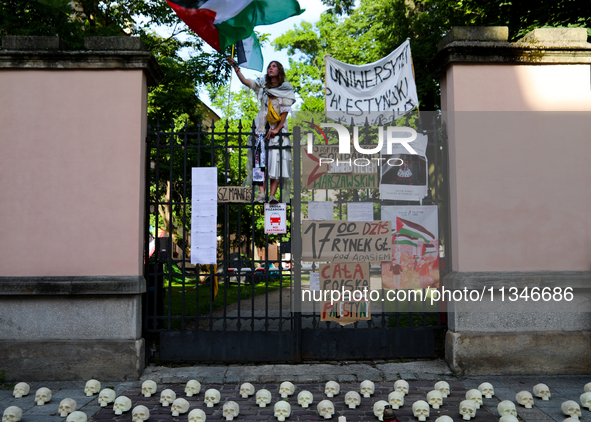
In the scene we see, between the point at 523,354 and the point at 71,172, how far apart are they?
592 cm

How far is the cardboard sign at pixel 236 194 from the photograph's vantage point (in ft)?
20.0

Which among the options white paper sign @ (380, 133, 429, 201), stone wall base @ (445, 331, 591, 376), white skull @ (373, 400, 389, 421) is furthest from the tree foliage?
white skull @ (373, 400, 389, 421)

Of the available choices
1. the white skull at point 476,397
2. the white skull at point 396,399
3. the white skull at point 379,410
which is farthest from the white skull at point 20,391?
the white skull at point 476,397

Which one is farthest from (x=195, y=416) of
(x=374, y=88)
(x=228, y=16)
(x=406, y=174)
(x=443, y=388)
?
(x=228, y=16)

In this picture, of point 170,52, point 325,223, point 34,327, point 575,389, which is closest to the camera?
point 575,389

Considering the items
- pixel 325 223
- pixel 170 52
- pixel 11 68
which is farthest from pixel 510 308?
pixel 170 52

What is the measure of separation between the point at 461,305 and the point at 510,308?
0.61m

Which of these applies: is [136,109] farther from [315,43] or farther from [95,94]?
[315,43]

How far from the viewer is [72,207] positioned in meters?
5.77

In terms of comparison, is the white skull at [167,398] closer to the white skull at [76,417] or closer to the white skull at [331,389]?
the white skull at [76,417]

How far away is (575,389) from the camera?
5121 millimetres

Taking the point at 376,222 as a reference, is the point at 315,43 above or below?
above

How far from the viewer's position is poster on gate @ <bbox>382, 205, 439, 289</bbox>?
6.12 m

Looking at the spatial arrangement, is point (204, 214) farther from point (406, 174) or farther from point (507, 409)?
point (507, 409)
